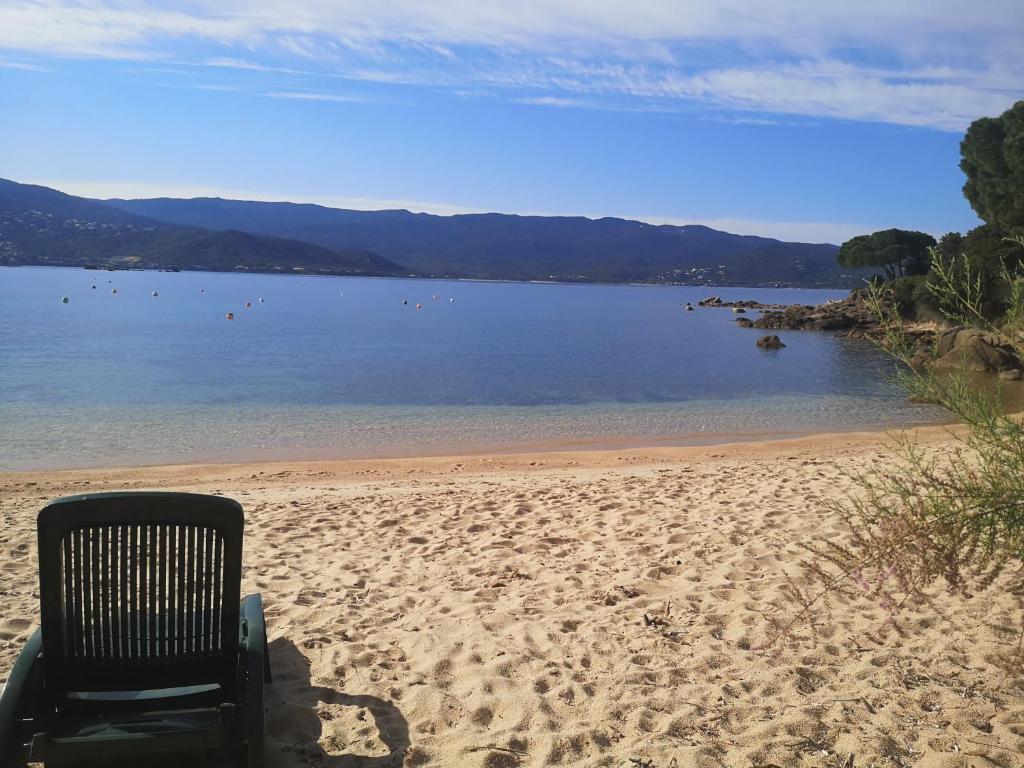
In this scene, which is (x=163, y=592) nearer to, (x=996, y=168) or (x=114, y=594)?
(x=114, y=594)

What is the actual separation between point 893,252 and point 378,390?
57.5 meters

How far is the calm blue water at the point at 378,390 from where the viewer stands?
16.2 meters

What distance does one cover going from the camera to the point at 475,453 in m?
15.1

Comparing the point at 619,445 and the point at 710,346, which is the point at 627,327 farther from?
the point at 619,445

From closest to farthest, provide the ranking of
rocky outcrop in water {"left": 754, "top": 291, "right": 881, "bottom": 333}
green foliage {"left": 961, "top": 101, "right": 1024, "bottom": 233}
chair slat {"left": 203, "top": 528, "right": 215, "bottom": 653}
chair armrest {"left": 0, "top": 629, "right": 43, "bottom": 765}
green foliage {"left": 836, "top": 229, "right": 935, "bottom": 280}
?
chair armrest {"left": 0, "top": 629, "right": 43, "bottom": 765}
chair slat {"left": 203, "top": 528, "right": 215, "bottom": 653}
green foliage {"left": 961, "top": 101, "right": 1024, "bottom": 233}
rocky outcrop in water {"left": 754, "top": 291, "right": 881, "bottom": 333}
green foliage {"left": 836, "top": 229, "right": 935, "bottom": 280}

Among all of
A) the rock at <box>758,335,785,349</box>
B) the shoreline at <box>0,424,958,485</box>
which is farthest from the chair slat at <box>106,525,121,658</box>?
the rock at <box>758,335,785,349</box>

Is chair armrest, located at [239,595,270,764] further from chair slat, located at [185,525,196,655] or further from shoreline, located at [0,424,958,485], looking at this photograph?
shoreline, located at [0,424,958,485]

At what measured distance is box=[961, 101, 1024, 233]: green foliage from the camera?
42156 mm

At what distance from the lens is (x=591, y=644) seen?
15.4ft

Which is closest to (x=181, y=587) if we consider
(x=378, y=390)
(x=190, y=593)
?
(x=190, y=593)

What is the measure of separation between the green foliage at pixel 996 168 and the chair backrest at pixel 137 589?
151ft

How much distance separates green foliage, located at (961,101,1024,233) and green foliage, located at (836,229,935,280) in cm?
1699

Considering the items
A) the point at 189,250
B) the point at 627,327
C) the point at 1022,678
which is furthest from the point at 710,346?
the point at 189,250

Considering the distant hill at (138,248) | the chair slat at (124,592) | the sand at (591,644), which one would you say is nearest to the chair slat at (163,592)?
the chair slat at (124,592)
